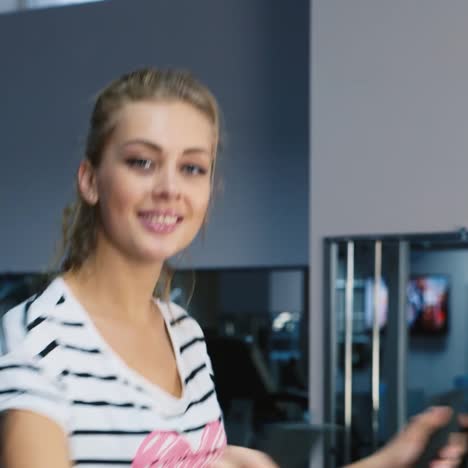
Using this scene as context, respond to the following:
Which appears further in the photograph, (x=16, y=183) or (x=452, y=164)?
(x=16, y=183)

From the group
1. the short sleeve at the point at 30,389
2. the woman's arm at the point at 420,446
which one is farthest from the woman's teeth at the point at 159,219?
the woman's arm at the point at 420,446

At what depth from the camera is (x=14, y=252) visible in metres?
5.55

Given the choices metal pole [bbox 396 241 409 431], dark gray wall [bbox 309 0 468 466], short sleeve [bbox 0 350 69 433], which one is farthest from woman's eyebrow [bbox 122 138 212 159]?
metal pole [bbox 396 241 409 431]

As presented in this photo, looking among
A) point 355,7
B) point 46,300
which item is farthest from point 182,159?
point 355,7

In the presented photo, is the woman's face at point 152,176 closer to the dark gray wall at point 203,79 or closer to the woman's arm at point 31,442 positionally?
the woman's arm at point 31,442

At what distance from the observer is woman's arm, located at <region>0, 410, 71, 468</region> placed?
94 cm

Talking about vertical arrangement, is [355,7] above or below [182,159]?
above

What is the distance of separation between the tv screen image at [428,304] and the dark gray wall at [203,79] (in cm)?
98

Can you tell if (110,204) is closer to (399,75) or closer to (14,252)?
(399,75)

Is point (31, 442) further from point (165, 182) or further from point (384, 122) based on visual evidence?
point (384, 122)

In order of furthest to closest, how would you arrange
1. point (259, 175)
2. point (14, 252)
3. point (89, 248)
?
point (14, 252) < point (259, 175) < point (89, 248)

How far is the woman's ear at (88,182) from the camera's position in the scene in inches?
46.3

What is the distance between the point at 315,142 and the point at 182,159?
2.98m

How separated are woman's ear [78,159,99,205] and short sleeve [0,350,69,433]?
0.25m
